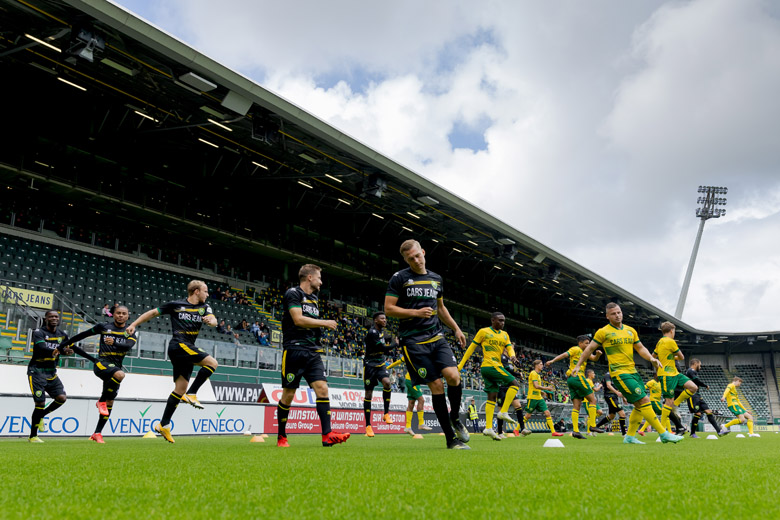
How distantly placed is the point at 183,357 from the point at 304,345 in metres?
1.91

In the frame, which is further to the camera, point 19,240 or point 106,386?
point 19,240

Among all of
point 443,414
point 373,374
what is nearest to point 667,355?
point 373,374

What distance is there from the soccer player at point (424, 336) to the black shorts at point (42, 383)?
600 cm

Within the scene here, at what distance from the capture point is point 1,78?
20812 mm

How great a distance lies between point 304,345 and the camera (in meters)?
6.89

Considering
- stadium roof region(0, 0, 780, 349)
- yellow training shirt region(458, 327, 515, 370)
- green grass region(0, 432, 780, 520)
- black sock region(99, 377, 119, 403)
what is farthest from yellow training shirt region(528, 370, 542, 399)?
stadium roof region(0, 0, 780, 349)

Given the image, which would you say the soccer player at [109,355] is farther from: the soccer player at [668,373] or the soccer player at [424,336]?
the soccer player at [668,373]

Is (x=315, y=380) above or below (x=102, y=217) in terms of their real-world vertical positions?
below

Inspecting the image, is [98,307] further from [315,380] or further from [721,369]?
[721,369]

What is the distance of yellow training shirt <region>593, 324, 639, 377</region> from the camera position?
28.2 feet

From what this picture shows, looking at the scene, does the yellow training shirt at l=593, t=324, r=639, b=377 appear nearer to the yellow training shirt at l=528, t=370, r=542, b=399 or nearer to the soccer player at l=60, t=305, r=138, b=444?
the yellow training shirt at l=528, t=370, r=542, b=399

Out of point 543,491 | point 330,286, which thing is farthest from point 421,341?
point 330,286

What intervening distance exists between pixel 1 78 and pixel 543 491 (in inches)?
962

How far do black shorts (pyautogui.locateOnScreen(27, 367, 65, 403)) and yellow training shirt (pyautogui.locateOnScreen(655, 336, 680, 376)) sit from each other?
35.8 ft
